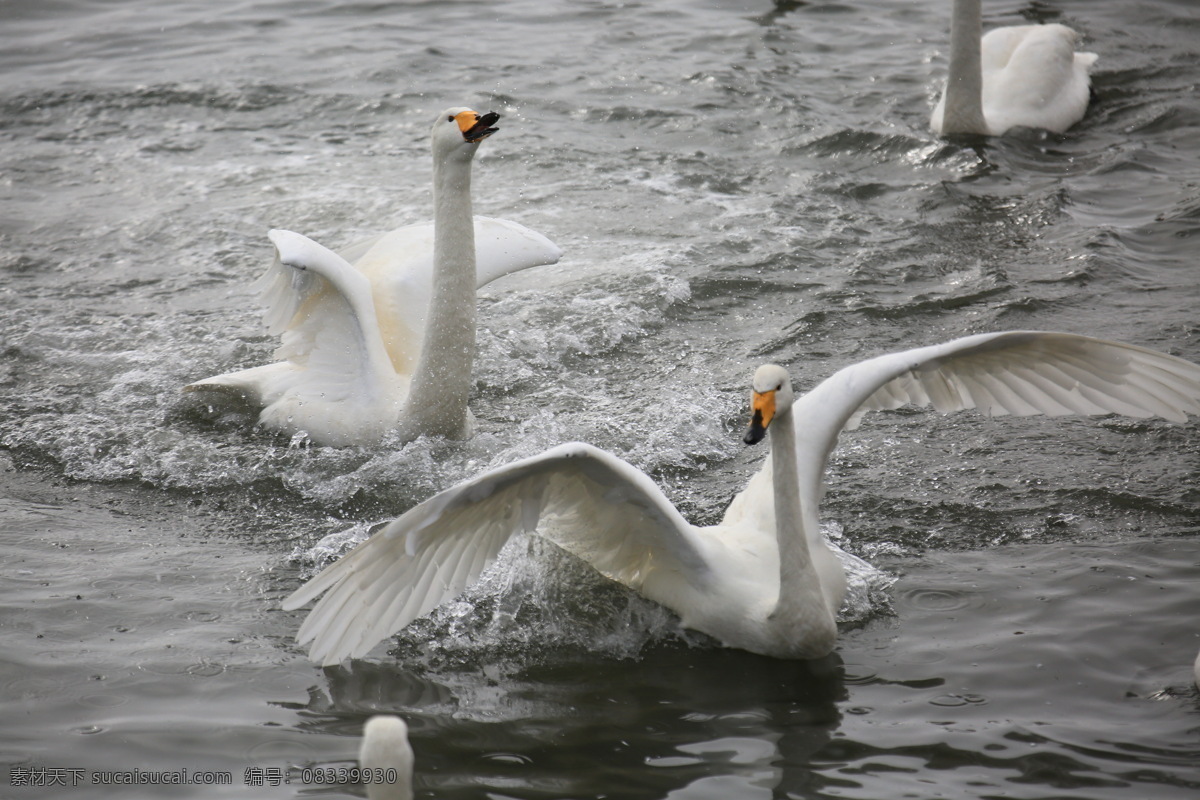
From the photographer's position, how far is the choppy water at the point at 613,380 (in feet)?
14.3

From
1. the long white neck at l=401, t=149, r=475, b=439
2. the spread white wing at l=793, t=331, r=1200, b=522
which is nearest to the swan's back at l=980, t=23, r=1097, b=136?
the spread white wing at l=793, t=331, r=1200, b=522

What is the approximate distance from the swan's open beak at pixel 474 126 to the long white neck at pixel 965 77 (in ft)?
19.1

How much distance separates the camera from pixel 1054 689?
14.8 ft

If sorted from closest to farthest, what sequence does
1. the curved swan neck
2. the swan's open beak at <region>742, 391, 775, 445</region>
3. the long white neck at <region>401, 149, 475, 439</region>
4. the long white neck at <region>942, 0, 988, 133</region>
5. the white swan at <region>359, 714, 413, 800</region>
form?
1. the white swan at <region>359, 714, 413, 800</region>
2. the swan's open beak at <region>742, 391, 775, 445</region>
3. the curved swan neck
4. the long white neck at <region>401, 149, 475, 439</region>
5. the long white neck at <region>942, 0, 988, 133</region>

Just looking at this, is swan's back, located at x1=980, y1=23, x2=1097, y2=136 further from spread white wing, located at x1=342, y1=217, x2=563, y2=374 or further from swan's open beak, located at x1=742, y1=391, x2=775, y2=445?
swan's open beak, located at x1=742, y1=391, x2=775, y2=445

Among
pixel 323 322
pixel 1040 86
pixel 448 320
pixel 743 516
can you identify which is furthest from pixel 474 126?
pixel 1040 86

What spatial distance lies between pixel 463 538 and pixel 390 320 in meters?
2.61

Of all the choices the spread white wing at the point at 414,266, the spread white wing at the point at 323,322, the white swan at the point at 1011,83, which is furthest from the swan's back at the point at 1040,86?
the spread white wing at the point at 323,322

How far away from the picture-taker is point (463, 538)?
4.65m

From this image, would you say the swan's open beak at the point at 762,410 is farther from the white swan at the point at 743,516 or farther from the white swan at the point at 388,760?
the white swan at the point at 388,760

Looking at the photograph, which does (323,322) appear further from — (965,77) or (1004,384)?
(965,77)

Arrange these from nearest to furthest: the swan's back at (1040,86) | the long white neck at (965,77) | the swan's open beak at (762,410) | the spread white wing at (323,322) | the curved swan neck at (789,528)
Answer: the swan's open beak at (762,410), the curved swan neck at (789,528), the spread white wing at (323,322), the long white neck at (965,77), the swan's back at (1040,86)

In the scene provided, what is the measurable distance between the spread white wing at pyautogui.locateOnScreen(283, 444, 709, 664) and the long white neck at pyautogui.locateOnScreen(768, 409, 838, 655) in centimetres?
33

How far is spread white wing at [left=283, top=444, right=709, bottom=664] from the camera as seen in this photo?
4.36 metres
